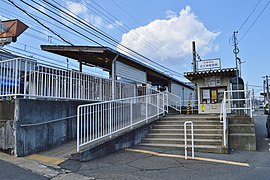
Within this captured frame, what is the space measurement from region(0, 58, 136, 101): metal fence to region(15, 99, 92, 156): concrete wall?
34 centimetres

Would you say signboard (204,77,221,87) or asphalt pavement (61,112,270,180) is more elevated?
signboard (204,77,221,87)

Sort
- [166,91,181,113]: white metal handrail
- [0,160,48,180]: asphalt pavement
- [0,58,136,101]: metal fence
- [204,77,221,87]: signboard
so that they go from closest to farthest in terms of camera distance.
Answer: [0,160,48,180]: asphalt pavement < [0,58,136,101]: metal fence < [166,91,181,113]: white metal handrail < [204,77,221,87]: signboard

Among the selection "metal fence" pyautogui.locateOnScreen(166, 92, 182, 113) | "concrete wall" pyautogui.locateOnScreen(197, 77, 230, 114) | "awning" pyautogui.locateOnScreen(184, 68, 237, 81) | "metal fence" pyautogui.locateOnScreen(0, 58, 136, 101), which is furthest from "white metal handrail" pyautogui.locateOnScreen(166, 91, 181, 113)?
"metal fence" pyautogui.locateOnScreen(0, 58, 136, 101)

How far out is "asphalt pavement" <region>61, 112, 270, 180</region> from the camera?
453cm

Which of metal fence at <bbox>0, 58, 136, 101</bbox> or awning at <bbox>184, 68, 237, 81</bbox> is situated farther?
awning at <bbox>184, 68, 237, 81</bbox>

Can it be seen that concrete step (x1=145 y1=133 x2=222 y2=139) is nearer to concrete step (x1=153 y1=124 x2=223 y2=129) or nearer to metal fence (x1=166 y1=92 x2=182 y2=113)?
concrete step (x1=153 y1=124 x2=223 y2=129)

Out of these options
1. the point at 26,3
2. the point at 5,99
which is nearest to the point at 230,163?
the point at 5,99

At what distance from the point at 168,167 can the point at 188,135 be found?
2880mm

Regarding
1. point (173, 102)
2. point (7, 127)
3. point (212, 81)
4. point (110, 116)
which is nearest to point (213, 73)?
point (212, 81)

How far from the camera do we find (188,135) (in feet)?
25.6

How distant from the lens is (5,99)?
591 cm

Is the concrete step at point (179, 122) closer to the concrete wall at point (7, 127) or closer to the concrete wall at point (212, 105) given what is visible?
the concrete wall at point (212, 105)

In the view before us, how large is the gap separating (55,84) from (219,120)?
6.44 meters

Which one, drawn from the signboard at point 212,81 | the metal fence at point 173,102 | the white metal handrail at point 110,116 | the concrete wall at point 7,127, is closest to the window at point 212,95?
the signboard at point 212,81
